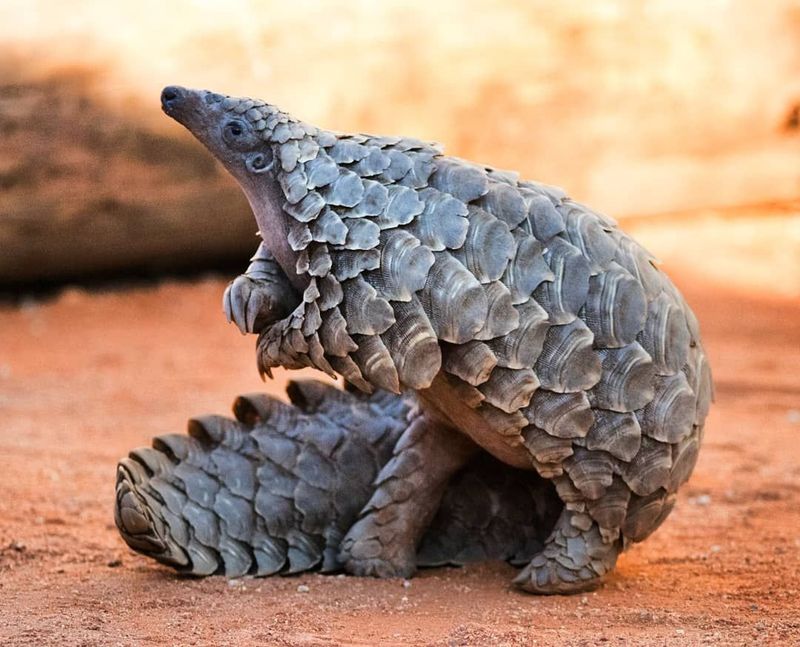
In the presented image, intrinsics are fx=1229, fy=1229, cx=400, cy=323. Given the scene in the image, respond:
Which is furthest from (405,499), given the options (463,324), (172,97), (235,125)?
(172,97)

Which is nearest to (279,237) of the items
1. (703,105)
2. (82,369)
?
(82,369)

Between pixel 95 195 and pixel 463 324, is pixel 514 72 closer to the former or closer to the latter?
pixel 95 195

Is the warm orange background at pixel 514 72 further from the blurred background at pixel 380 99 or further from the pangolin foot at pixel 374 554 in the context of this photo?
the pangolin foot at pixel 374 554

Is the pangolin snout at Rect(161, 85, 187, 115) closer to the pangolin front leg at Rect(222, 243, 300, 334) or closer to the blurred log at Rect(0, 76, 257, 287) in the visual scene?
the pangolin front leg at Rect(222, 243, 300, 334)

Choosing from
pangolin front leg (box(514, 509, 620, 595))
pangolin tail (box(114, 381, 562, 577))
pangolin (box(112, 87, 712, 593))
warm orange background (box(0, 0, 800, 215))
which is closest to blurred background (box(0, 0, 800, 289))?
warm orange background (box(0, 0, 800, 215))

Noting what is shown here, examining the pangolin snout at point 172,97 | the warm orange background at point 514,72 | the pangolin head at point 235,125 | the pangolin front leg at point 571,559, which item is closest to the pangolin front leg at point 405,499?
the pangolin front leg at point 571,559

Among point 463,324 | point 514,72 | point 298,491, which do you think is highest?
point 514,72
